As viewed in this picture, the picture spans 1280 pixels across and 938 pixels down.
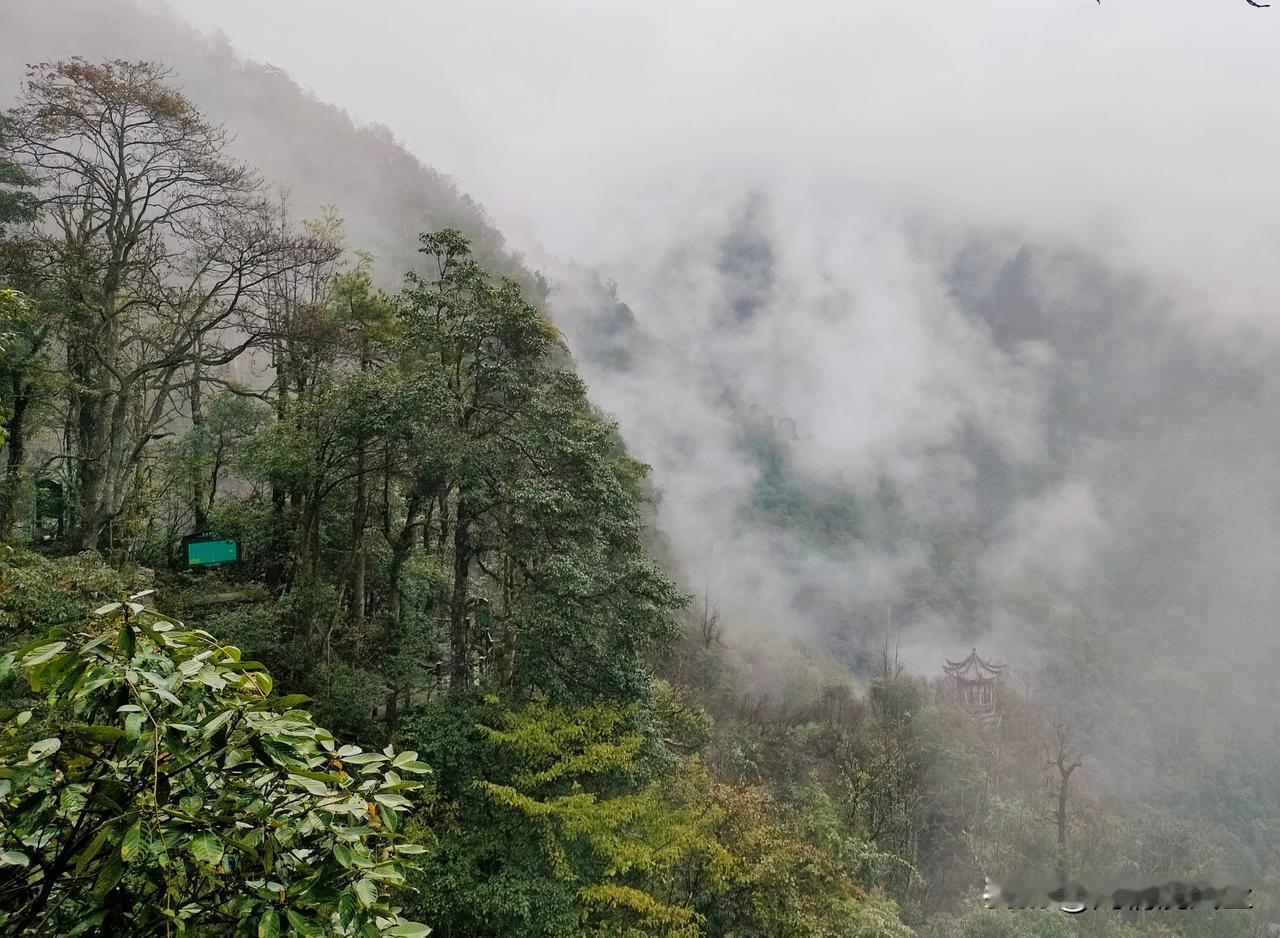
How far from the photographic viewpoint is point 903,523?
8719cm

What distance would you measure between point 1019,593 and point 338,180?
84331 mm

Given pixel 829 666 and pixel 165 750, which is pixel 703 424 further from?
pixel 165 750

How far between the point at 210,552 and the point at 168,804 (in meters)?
15.6

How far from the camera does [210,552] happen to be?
48.7ft

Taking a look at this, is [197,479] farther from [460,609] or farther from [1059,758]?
[1059,758]

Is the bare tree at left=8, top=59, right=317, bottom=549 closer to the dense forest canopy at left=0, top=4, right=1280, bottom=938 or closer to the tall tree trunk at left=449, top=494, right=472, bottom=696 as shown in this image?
the dense forest canopy at left=0, top=4, right=1280, bottom=938

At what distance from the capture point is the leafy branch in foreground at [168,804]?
1.59m

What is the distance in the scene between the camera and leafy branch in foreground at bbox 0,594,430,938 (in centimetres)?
159

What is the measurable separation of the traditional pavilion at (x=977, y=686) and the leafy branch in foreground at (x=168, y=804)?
57956mm

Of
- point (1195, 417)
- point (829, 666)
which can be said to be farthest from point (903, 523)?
point (1195, 417)

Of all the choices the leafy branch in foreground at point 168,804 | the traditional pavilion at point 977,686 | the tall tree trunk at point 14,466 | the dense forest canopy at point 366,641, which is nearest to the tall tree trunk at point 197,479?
the dense forest canopy at point 366,641

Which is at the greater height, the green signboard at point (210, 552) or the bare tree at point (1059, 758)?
the green signboard at point (210, 552)

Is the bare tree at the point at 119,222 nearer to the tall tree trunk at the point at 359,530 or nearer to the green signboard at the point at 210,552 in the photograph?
the green signboard at the point at 210,552

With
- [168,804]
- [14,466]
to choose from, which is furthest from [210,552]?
[168,804]
